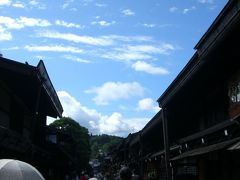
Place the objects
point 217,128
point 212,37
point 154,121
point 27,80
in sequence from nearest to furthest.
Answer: point 212,37 < point 217,128 < point 27,80 < point 154,121

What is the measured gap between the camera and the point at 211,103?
47.4 ft

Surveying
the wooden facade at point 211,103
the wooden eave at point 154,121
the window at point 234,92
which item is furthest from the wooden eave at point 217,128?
the wooden eave at point 154,121

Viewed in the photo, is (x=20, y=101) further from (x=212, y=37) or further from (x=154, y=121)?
(x=212, y=37)

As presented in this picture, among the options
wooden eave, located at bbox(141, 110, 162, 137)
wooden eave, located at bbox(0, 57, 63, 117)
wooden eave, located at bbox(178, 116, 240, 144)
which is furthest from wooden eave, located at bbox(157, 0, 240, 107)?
wooden eave, located at bbox(141, 110, 162, 137)

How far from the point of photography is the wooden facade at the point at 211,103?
8.84 meters

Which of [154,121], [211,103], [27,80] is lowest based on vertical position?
[211,103]

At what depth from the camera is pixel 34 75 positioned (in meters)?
13.8

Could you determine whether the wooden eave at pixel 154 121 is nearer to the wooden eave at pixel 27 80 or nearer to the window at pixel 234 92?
the wooden eave at pixel 27 80

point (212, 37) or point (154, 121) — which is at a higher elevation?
point (154, 121)

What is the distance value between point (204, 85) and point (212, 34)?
5.12m

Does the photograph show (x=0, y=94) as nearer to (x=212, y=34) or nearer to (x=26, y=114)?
(x=26, y=114)

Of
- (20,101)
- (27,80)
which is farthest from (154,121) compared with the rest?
(27,80)

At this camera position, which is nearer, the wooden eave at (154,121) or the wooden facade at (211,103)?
the wooden facade at (211,103)

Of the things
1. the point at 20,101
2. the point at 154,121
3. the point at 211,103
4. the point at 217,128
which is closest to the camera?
the point at 217,128
